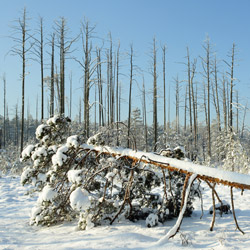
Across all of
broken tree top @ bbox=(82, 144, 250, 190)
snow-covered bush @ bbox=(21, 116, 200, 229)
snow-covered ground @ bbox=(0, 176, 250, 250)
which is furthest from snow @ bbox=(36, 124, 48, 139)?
snow-covered ground @ bbox=(0, 176, 250, 250)

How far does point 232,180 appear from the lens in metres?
2.92

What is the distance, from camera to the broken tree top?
2.90 m

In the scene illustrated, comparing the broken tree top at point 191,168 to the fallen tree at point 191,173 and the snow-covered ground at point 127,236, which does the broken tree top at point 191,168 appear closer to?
the fallen tree at point 191,173

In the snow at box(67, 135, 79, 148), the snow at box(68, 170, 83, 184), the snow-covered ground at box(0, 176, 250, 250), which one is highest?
the snow at box(67, 135, 79, 148)

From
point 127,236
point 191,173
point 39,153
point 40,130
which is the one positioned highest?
point 40,130

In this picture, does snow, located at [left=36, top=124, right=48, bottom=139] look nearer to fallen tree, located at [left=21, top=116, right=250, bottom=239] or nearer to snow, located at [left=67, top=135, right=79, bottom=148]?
fallen tree, located at [left=21, top=116, right=250, bottom=239]

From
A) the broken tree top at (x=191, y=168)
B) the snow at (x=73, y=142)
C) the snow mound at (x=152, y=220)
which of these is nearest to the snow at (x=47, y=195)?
the snow at (x=73, y=142)

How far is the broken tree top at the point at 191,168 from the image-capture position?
2.90 metres

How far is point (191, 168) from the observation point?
10.9ft

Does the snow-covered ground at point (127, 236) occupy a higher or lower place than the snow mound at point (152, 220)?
lower

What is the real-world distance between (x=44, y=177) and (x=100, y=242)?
1.92m

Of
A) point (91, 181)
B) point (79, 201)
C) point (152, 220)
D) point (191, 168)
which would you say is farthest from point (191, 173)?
point (91, 181)

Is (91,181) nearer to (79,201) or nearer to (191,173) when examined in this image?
(79,201)

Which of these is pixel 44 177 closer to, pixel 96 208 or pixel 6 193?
pixel 96 208
